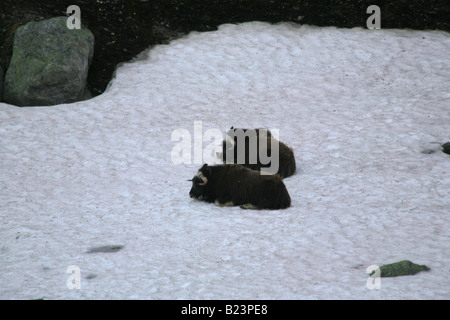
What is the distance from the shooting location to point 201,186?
9.59 metres

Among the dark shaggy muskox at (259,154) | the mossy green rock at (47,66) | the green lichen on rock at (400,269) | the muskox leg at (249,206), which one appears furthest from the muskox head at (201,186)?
the mossy green rock at (47,66)

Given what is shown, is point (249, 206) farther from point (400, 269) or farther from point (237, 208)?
point (400, 269)

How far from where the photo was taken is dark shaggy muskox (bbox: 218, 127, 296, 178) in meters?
10.7

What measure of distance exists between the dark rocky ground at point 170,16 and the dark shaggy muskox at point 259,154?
22.6 ft

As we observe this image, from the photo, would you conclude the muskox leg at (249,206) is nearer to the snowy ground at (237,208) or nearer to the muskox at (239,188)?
the muskox at (239,188)

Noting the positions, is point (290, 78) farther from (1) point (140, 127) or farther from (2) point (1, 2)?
(2) point (1, 2)

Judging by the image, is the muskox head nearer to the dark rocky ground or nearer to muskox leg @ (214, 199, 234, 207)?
muskox leg @ (214, 199, 234, 207)

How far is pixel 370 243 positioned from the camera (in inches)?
304

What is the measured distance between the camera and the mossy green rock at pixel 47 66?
14773mm

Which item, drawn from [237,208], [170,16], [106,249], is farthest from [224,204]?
[170,16]

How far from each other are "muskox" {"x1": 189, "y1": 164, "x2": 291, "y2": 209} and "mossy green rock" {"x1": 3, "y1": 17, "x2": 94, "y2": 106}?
712 cm

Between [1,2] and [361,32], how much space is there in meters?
11.9

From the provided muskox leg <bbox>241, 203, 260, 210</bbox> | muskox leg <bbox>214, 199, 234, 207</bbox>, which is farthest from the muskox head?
muskox leg <bbox>241, 203, 260, 210</bbox>

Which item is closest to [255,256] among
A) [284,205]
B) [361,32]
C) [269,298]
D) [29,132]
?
[269,298]
